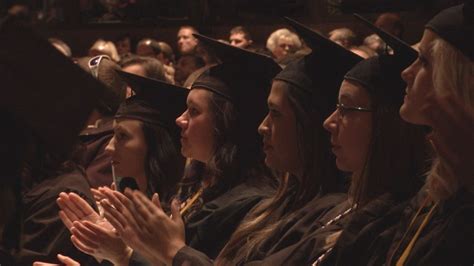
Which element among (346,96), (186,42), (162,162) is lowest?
(186,42)

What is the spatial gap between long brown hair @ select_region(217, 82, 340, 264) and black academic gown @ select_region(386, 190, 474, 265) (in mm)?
692

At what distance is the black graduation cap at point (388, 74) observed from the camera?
2871 mm

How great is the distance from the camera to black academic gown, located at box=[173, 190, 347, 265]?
3.09 m

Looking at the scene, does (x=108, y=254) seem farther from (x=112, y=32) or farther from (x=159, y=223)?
(x=112, y=32)

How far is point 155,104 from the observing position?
166 inches

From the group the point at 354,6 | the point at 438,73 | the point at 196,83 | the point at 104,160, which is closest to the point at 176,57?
the point at 354,6

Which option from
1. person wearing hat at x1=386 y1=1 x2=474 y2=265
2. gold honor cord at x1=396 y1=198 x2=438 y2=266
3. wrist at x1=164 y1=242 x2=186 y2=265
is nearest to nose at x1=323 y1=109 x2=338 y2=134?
person wearing hat at x1=386 y1=1 x2=474 y2=265

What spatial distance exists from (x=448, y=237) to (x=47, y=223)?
207 centimetres

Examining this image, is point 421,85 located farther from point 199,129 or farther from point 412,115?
point 199,129

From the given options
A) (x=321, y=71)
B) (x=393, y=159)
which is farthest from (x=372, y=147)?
(x=321, y=71)

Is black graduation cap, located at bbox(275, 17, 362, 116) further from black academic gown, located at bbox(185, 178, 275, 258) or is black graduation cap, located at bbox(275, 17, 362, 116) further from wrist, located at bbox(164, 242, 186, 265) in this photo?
wrist, located at bbox(164, 242, 186, 265)

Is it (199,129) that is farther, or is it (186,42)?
(186,42)

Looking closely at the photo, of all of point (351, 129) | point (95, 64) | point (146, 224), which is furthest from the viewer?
point (95, 64)

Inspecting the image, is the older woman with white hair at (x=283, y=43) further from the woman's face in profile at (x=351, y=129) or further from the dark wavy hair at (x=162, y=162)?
the woman's face in profile at (x=351, y=129)
